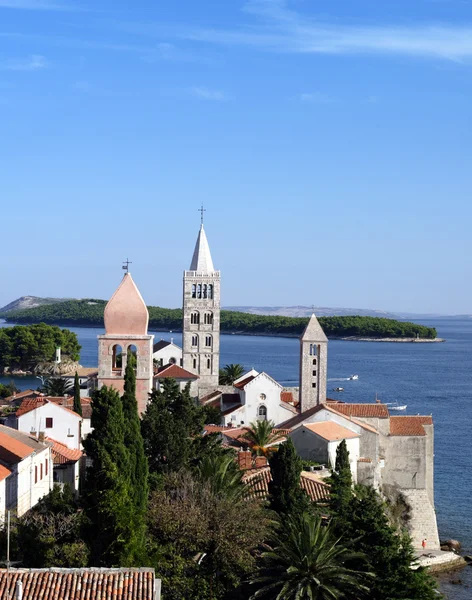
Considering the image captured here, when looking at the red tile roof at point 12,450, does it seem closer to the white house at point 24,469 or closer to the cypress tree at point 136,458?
the white house at point 24,469

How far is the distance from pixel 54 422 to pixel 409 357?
112 m

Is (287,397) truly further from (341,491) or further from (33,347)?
(33,347)

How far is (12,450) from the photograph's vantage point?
24078 millimetres

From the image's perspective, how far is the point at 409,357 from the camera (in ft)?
465

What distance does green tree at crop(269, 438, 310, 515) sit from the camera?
78.5ft

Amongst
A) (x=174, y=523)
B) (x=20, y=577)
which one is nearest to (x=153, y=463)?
(x=174, y=523)

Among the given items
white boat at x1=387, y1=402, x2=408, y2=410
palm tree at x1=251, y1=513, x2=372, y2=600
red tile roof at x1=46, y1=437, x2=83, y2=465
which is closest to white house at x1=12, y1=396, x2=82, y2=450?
red tile roof at x1=46, y1=437, x2=83, y2=465

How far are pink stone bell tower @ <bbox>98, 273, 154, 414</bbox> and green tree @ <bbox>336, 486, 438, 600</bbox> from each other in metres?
7.87

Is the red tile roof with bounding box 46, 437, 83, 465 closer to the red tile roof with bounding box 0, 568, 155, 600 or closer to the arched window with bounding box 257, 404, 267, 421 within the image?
the red tile roof with bounding box 0, 568, 155, 600

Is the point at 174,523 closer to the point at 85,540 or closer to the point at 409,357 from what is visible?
the point at 85,540

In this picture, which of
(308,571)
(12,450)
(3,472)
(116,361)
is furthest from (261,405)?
(308,571)

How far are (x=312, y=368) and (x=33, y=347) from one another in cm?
5749

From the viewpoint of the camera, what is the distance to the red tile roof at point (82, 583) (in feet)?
47.3

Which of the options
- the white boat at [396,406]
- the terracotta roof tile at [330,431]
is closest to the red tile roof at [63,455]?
the terracotta roof tile at [330,431]
